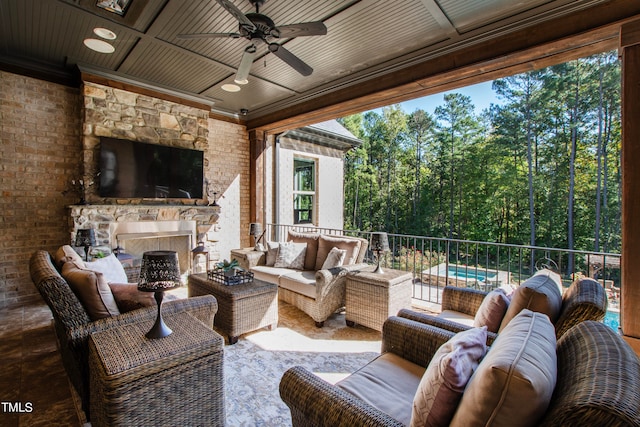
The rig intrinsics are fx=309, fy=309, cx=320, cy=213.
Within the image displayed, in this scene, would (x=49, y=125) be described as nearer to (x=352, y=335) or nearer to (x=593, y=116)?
(x=352, y=335)

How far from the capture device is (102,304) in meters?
1.82

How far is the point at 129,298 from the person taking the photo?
77.3 inches

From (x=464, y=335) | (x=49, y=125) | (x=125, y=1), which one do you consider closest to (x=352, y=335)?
(x=464, y=335)

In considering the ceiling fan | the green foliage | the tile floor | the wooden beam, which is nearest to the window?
the ceiling fan

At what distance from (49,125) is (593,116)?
47.2 ft

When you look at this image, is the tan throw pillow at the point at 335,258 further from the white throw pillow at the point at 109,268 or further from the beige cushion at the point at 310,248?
the white throw pillow at the point at 109,268

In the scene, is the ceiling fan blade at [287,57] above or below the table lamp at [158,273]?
above

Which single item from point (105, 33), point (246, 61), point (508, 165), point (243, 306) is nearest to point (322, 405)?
point (243, 306)

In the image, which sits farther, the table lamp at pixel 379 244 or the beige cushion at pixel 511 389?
the table lamp at pixel 379 244

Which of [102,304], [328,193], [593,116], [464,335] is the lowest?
[102,304]

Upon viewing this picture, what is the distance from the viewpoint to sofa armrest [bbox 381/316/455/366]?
158 cm

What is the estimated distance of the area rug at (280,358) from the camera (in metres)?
1.90

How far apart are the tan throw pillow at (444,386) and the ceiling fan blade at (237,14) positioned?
92.1 inches

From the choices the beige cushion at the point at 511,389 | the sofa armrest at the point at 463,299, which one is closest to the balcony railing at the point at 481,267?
the sofa armrest at the point at 463,299
